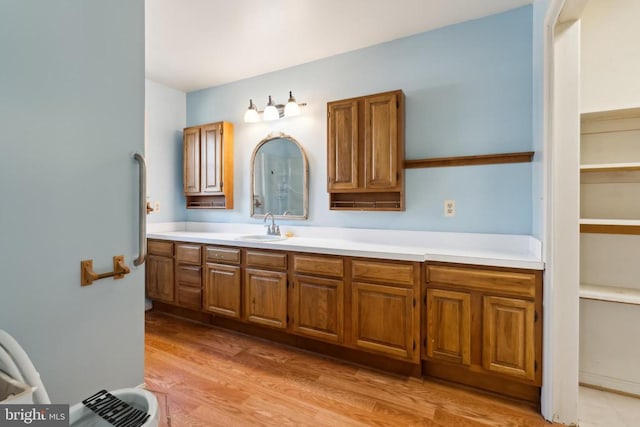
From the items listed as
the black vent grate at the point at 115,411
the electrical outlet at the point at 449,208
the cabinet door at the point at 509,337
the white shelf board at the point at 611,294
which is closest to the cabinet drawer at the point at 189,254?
the black vent grate at the point at 115,411

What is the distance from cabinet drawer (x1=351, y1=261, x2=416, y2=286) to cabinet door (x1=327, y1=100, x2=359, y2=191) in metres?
0.69

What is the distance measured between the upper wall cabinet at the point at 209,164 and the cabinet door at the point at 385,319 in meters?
1.89

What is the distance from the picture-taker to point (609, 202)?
192 cm

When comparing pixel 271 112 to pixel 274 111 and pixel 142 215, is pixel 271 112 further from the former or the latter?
pixel 142 215

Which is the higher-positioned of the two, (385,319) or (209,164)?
(209,164)

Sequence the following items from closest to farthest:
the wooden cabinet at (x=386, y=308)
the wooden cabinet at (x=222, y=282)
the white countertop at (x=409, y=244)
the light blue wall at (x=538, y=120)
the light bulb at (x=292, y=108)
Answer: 1. the light blue wall at (x=538, y=120)
2. the white countertop at (x=409, y=244)
3. the wooden cabinet at (x=386, y=308)
4. the wooden cabinet at (x=222, y=282)
5. the light bulb at (x=292, y=108)

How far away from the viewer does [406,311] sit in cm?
203

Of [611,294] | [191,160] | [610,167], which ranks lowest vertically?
[611,294]

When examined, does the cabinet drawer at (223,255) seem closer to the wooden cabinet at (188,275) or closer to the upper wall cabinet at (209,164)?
the wooden cabinet at (188,275)

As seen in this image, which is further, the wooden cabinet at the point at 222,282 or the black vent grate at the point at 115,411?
the wooden cabinet at the point at 222,282

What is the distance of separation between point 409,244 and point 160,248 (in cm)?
245

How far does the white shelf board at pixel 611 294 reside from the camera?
1.73 meters

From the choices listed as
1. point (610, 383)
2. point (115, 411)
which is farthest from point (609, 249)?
point (115, 411)

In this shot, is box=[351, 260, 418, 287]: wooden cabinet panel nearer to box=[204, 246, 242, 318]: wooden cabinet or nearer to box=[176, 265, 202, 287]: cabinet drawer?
box=[204, 246, 242, 318]: wooden cabinet
